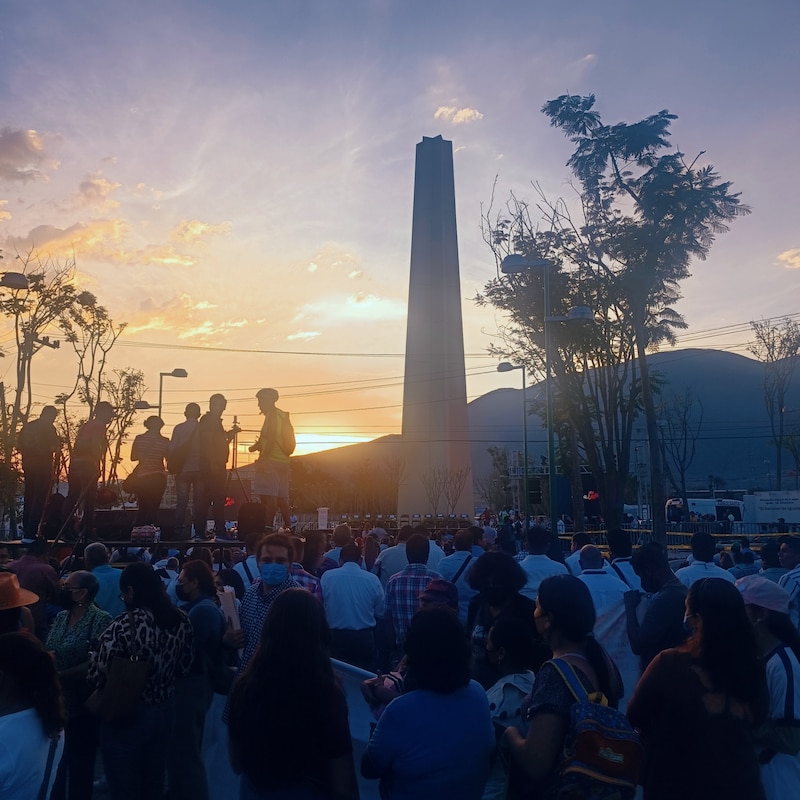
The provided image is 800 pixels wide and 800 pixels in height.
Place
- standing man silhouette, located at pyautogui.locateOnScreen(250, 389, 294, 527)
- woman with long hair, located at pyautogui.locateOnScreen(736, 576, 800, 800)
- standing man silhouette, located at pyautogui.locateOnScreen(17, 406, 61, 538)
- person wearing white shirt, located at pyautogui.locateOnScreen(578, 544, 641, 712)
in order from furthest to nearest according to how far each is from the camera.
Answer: standing man silhouette, located at pyautogui.locateOnScreen(250, 389, 294, 527), standing man silhouette, located at pyautogui.locateOnScreen(17, 406, 61, 538), person wearing white shirt, located at pyautogui.locateOnScreen(578, 544, 641, 712), woman with long hair, located at pyautogui.locateOnScreen(736, 576, 800, 800)

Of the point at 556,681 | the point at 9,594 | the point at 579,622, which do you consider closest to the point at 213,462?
the point at 9,594

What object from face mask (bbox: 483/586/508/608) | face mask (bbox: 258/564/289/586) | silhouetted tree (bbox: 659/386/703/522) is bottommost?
face mask (bbox: 483/586/508/608)

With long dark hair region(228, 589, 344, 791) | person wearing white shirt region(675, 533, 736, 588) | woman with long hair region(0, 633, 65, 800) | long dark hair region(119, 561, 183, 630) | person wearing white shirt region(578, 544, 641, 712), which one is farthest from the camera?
person wearing white shirt region(675, 533, 736, 588)

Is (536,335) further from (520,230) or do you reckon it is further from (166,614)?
(166,614)

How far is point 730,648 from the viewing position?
141 inches

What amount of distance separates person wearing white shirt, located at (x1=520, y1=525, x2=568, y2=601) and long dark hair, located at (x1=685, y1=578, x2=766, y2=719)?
3110 millimetres

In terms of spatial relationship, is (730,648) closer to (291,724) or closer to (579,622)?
(579,622)

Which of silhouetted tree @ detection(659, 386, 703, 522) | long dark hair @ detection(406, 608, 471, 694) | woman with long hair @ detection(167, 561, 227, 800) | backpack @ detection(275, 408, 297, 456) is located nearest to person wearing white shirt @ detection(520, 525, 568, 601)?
woman with long hair @ detection(167, 561, 227, 800)

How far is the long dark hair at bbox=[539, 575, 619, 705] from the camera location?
11.7ft

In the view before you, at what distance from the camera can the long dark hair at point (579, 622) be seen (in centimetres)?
357

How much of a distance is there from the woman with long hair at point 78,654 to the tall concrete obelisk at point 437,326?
41.3 meters

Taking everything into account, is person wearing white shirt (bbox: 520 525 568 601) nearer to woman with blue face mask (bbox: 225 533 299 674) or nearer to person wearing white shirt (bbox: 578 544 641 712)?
person wearing white shirt (bbox: 578 544 641 712)

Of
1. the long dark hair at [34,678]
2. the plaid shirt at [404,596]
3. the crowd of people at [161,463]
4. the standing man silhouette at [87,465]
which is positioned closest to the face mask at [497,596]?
the long dark hair at [34,678]

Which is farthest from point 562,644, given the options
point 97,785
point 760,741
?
point 97,785
